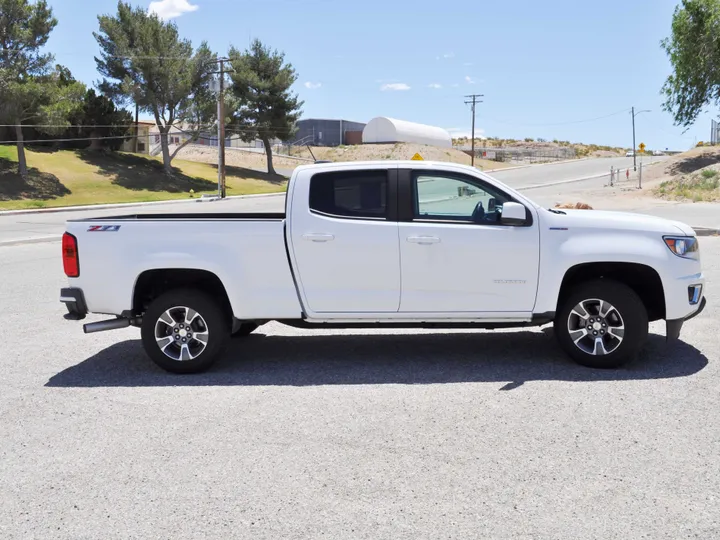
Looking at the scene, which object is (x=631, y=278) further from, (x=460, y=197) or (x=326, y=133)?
(x=326, y=133)

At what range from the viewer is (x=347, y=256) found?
22.2 feet

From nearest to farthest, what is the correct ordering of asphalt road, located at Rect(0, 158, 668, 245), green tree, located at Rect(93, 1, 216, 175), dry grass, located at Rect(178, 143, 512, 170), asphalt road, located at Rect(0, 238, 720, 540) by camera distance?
1. asphalt road, located at Rect(0, 238, 720, 540)
2. asphalt road, located at Rect(0, 158, 668, 245)
3. green tree, located at Rect(93, 1, 216, 175)
4. dry grass, located at Rect(178, 143, 512, 170)

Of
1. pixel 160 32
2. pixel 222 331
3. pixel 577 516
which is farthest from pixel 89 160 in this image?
pixel 577 516

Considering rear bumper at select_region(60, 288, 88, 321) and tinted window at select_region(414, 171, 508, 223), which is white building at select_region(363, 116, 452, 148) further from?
rear bumper at select_region(60, 288, 88, 321)

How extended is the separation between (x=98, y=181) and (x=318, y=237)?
4810 cm

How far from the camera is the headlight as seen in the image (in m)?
6.81

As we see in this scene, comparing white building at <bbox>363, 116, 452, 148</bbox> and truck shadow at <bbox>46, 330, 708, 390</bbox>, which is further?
white building at <bbox>363, 116, 452, 148</bbox>

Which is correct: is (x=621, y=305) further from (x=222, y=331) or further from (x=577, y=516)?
(x=222, y=331)

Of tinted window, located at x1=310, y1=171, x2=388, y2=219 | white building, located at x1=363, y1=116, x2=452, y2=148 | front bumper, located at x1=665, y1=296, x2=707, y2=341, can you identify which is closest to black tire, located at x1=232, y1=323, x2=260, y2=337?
tinted window, located at x1=310, y1=171, x2=388, y2=219

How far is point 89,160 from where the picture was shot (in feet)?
183

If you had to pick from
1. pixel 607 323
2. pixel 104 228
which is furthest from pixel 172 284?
pixel 607 323

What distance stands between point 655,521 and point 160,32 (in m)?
59.3

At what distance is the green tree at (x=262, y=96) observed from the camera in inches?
2665

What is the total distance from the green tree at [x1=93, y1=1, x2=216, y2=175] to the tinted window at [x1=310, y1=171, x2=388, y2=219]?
2043 inches
